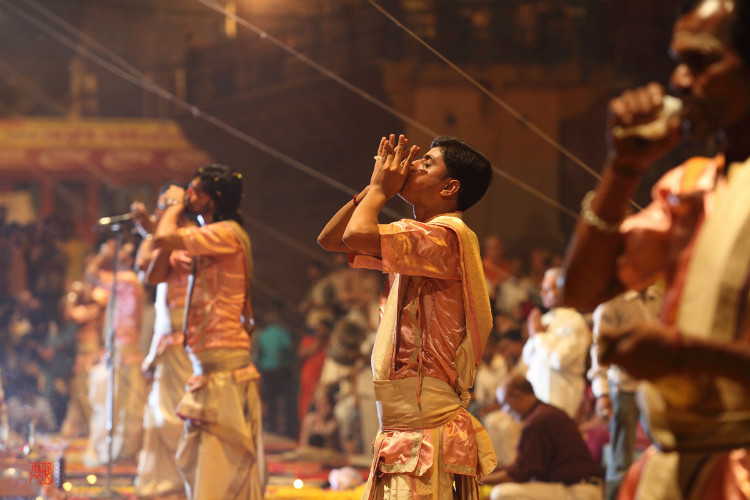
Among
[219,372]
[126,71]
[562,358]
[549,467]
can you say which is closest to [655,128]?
[219,372]

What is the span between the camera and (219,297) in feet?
17.5

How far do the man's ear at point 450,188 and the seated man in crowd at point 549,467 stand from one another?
2.59 m

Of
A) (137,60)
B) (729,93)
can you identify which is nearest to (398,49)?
(137,60)

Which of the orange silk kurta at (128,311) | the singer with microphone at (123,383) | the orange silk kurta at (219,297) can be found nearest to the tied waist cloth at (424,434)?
the orange silk kurta at (219,297)

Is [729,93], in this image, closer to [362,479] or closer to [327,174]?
[362,479]

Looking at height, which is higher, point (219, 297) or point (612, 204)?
point (612, 204)

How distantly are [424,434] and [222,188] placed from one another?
2.58 m

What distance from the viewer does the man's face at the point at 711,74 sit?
6.04ft

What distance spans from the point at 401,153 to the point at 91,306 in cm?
771

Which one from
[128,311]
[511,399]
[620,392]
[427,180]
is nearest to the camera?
[427,180]

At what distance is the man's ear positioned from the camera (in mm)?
3494

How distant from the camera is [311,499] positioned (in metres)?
7.25

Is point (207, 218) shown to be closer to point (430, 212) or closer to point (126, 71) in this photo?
point (430, 212)

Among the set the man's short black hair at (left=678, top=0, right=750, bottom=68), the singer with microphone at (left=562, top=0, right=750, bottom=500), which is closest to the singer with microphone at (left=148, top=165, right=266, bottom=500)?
the singer with microphone at (left=562, top=0, right=750, bottom=500)
